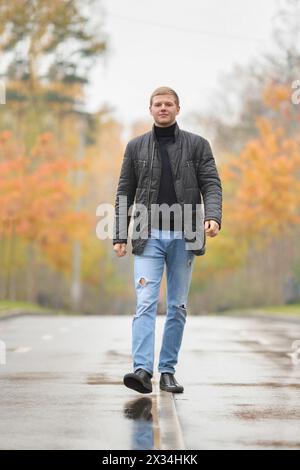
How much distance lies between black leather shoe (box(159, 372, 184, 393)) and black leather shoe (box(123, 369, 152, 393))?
0.37 metres

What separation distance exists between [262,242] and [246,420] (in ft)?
162

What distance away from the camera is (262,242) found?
2276 inches

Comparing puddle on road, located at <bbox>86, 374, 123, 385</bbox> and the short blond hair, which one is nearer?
the short blond hair

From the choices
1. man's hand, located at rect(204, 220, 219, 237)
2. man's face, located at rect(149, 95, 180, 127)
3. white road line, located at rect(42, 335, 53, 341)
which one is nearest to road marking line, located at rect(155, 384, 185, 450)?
man's hand, located at rect(204, 220, 219, 237)

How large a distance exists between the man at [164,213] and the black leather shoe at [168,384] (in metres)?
0.01

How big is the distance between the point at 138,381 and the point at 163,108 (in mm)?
1993

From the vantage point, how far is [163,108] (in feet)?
32.0

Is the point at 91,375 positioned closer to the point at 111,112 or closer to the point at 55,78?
the point at 55,78

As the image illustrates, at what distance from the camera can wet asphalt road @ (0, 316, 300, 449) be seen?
24.9ft

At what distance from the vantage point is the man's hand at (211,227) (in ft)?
31.3

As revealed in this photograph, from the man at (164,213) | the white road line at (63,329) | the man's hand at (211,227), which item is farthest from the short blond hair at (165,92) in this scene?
the white road line at (63,329)

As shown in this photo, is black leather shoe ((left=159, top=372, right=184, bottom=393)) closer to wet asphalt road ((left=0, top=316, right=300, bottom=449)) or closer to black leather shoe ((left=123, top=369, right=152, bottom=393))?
wet asphalt road ((left=0, top=316, right=300, bottom=449))

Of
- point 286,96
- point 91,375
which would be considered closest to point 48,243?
point 286,96

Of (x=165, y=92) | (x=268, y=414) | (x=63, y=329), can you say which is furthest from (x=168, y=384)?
(x=63, y=329)
